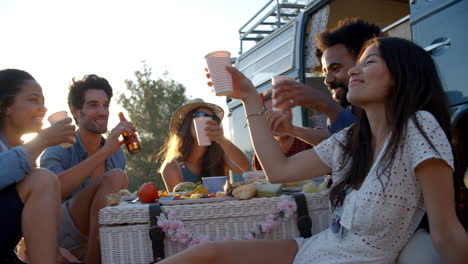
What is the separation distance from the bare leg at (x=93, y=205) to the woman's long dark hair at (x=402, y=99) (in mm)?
1427

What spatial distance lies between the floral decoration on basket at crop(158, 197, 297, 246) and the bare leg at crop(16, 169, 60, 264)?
57 cm

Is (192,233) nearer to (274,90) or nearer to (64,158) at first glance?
(274,90)

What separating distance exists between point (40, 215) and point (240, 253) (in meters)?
1.00

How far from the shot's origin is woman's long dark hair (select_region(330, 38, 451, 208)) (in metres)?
1.51

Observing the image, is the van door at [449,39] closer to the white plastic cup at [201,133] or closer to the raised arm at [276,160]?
Result: the raised arm at [276,160]

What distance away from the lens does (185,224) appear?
6.29ft

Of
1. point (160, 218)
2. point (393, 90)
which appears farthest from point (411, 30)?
point (160, 218)

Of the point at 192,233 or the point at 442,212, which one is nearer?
the point at 442,212

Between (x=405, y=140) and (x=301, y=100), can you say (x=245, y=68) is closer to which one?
(x=301, y=100)

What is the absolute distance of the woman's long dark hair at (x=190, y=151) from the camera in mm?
3809

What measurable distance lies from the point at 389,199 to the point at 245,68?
4.40 metres

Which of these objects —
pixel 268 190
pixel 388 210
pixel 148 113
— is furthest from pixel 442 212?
pixel 148 113

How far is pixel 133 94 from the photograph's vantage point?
53.1 ft

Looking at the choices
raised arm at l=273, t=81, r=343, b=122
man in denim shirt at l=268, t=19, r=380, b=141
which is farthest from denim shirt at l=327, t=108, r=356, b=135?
raised arm at l=273, t=81, r=343, b=122
